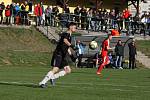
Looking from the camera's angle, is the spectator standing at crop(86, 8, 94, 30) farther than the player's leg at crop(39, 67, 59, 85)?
Yes

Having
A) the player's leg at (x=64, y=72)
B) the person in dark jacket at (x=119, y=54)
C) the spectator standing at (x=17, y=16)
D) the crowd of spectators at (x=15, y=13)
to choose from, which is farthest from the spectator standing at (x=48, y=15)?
the player's leg at (x=64, y=72)

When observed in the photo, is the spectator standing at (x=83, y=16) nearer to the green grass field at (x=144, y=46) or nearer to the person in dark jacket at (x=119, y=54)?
the green grass field at (x=144, y=46)

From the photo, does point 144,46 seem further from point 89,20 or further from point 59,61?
point 59,61

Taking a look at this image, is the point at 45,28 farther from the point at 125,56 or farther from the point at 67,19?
the point at 125,56

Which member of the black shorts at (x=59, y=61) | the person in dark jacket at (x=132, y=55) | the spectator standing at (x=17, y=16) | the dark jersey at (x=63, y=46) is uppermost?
the spectator standing at (x=17, y=16)

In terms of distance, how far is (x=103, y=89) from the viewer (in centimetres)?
1584

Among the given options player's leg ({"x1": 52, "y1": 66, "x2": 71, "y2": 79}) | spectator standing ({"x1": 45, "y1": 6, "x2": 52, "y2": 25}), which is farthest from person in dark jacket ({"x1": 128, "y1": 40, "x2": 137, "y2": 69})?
player's leg ({"x1": 52, "y1": 66, "x2": 71, "y2": 79})

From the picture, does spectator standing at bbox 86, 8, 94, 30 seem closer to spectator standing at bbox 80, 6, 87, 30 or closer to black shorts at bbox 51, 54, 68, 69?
spectator standing at bbox 80, 6, 87, 30

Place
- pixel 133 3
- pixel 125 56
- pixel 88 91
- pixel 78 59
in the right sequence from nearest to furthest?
1. pixel 88 91
2. pixel 78 59
3. pixel 125 56
4. pixel 133 3

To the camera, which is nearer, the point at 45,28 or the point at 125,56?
the point at 125,56

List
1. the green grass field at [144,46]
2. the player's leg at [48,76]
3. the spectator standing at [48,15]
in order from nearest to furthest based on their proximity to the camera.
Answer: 1. the player's leg at [48,76]
2. the green grass field at [144,46]
3. the spectator standing at [48,15]

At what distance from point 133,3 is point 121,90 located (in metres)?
38.7

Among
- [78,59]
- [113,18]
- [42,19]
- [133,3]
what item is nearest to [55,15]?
[42,19]

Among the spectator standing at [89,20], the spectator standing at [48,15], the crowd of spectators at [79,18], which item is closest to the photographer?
the crowd of spectators at [79,18]
